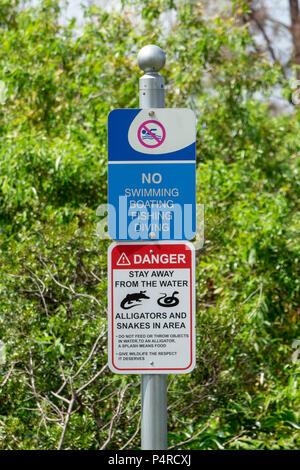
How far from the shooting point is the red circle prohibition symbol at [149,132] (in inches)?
110

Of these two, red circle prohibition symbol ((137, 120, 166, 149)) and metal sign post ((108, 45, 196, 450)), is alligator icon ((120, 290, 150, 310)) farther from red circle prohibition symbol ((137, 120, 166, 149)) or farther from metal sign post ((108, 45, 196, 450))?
red circle prohibition symbol ((137, 120, 166, 149))

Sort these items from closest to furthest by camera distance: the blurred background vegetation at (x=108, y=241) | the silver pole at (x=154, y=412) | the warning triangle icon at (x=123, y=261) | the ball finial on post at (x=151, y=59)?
the silver pole at (x=154, y=412), the warning triangle icon at (x=123, y=261), the ball finial on post at (x=151, y=59), the blurred background vegetation at (x=108, y=241)

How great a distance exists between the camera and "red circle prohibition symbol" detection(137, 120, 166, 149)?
2.79 meters

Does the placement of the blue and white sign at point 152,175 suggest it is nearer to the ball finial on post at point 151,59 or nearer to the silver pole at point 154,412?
the ball finial on post at point 151,59

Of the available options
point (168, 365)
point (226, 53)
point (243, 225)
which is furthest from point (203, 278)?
point (226, 53)

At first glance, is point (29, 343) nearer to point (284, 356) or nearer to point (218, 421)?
point (218, 421)

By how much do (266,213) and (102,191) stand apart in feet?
4.89

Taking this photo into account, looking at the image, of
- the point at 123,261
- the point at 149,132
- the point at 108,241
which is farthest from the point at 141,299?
the point at 108,241

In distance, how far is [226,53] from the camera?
26.9 feet

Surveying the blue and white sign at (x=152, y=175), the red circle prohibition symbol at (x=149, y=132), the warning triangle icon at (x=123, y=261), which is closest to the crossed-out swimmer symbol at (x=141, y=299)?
the warning triangle icon at (x=123, y=261)

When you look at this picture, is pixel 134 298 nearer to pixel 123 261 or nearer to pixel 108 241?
pixel 123 261

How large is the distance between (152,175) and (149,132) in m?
0.18

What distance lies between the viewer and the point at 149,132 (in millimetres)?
2793

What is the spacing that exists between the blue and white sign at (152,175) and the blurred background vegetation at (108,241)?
1.78m
